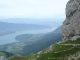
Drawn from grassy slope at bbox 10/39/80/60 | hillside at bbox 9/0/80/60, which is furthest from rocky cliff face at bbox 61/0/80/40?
grassy slope at bbox 10/39/80/60

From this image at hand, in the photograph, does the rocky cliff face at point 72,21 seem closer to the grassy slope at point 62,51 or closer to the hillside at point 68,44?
the hillside at point 68,44

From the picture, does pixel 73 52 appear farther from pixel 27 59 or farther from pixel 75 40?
pixel 27 59

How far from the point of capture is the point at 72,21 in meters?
116

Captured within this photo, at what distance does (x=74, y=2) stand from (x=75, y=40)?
87.9ft

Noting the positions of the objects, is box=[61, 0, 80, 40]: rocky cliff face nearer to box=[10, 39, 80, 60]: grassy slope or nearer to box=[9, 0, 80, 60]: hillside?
box=[9, 0, 80, 60]: hillside

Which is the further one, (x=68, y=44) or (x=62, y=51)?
(x=68, y=44)

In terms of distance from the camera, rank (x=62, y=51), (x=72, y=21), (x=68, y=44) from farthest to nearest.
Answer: (x=72, y=21) < (x=68, y=44) < (x=62, y=51)

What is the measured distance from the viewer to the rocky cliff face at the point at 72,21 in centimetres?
11319

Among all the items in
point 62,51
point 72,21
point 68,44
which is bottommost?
point 62,51

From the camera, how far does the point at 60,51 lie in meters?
92.2

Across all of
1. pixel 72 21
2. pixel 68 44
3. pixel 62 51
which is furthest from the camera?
pixel 72 21

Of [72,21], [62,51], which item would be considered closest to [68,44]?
[62,51]

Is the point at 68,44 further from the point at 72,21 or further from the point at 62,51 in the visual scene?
the point at 72,21

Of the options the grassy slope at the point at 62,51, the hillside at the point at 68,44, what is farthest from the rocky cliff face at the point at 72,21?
the grassy slope at the point at 62,51
